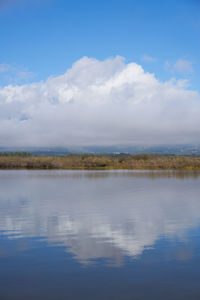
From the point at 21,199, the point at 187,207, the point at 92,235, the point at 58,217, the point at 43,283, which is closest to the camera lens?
the point at 43,283

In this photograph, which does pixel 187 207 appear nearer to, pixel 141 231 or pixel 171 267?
pixel 141 231

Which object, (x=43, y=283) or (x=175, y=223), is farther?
(x=175, y=223)

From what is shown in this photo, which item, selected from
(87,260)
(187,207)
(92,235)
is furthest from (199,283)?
(187,207)

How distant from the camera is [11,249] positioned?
9859 millimetres

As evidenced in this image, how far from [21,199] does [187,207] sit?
37.1 ft

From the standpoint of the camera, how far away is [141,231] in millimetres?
12570

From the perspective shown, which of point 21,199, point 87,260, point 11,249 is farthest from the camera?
point 21,199

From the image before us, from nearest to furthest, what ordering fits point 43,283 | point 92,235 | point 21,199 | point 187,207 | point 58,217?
point 43,283 → point 92,235 → point 58,217 → point 187,207 → point 21,199

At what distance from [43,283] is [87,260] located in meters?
1.84

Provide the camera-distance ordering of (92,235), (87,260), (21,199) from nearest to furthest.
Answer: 1. (87,260)
2. (92,235)
3. (21,199)

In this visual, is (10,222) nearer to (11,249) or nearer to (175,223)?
(11,249)

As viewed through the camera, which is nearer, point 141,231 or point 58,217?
point 141,231

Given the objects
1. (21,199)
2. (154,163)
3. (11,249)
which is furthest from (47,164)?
(11,249)

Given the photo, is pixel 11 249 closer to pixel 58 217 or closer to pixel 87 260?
pixel 87 260
